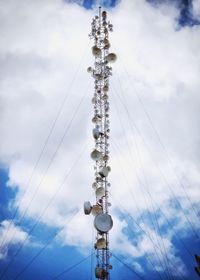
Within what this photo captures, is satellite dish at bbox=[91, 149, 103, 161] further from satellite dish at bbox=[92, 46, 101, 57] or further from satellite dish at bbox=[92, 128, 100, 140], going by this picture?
satellite dish at bbox=[92, 46, 101, 57]

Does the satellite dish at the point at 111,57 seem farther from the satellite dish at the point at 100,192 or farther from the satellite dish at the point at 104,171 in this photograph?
the satellite dish at the point at 100,192

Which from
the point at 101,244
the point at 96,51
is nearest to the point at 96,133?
the point at 96,51

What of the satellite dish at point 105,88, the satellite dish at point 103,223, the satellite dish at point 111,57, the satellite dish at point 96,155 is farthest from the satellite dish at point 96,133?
the satellite dish at point 111,57

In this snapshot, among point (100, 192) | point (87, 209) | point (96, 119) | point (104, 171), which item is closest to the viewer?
point (87, 209)

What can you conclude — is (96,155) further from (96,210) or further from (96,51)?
(96,51)

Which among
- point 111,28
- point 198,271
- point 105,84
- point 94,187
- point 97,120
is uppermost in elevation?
point 111,28

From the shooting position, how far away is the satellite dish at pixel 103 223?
8.84 metres

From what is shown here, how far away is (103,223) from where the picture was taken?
8906 mm

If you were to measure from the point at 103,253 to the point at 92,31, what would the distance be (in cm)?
1020

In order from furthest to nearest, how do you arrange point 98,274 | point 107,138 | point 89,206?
point 107,138 → point 89,206 → point 98,274

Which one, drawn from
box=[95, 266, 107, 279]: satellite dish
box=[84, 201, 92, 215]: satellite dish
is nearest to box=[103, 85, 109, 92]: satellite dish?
box=[84, 201, 92, 215]: satellite dish

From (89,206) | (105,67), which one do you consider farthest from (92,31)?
(89,206)

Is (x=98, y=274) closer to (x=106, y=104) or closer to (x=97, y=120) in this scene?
(x=97, y=120)

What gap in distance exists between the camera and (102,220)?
8930 mm
